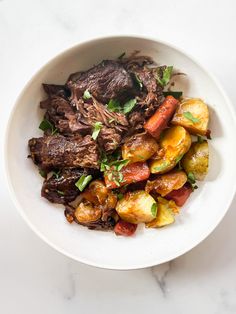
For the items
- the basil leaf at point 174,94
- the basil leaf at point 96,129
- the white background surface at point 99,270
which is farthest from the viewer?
the white background surface at point 99,270

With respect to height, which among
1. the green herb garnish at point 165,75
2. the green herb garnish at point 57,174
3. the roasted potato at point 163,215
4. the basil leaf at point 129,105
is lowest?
the green herb garnish at point 57,174

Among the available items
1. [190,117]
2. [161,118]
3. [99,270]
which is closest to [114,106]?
[161,118]

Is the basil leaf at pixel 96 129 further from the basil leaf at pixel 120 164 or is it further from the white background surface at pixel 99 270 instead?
the white background surface at pixel 99 270

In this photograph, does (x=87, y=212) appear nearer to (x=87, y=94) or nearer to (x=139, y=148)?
(x=139, y=148)

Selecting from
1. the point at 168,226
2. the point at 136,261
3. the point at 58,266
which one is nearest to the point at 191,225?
the point at 168,226

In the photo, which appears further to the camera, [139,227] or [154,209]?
[139,227]

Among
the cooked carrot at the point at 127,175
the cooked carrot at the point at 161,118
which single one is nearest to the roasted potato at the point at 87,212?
the cooked carrot at the point at 127,175
